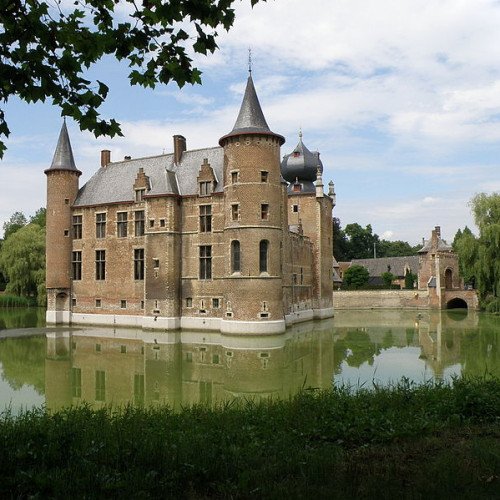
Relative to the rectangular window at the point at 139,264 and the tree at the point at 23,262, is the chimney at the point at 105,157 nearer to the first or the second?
the rectangular window at the point at 139,264

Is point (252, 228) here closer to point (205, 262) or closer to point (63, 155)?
point (205, 262)

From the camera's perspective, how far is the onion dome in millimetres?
34562

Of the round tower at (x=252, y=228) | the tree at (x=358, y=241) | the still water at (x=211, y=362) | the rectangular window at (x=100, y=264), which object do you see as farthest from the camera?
the tree at (x=358, y=241)

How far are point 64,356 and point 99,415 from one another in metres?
11.6

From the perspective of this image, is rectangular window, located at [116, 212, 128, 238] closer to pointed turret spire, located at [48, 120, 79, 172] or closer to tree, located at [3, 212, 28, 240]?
pointed turret spire, located at [48, 120, 79, 172]

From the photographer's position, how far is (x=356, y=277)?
50.4 m

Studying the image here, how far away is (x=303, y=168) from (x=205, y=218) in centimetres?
1126

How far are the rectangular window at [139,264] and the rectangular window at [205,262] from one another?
140 inches

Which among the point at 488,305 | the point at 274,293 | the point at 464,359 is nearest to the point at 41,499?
the point at 464,359

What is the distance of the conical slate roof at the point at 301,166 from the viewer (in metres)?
34.6

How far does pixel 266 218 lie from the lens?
2330 cm

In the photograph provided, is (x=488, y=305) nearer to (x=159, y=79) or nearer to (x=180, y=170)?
(x=180, y=170)

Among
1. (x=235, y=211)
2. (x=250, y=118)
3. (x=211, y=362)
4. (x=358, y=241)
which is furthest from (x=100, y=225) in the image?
(x=358, y=241)

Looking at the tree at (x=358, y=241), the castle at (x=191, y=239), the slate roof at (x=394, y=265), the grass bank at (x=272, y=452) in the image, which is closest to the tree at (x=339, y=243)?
the tree at (x=358, y=241)
